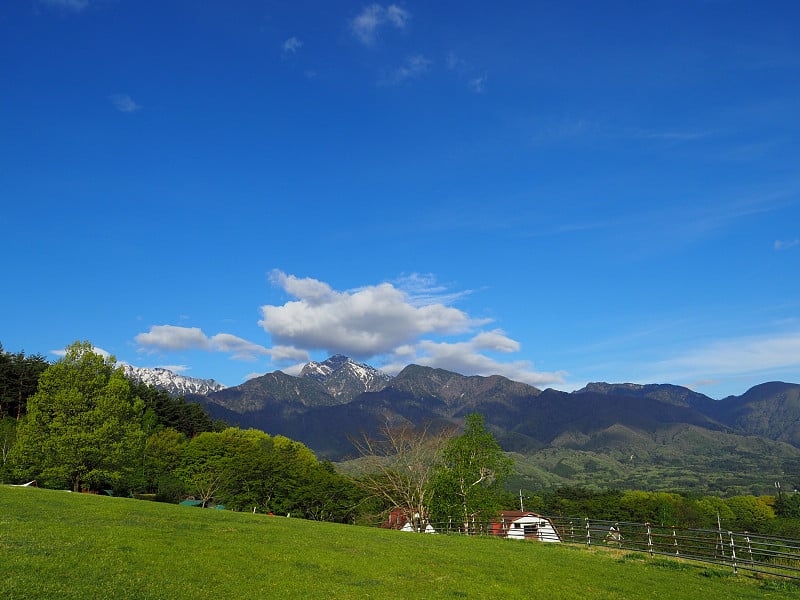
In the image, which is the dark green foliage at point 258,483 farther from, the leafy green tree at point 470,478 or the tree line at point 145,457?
the leafy green tree at point 470,478

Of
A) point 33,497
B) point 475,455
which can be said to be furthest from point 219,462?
point 33,497

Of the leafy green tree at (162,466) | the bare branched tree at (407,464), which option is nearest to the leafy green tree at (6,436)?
the leafy green tree at (162,466)

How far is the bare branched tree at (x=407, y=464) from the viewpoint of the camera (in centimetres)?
6456

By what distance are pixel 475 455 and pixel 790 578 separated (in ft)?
146

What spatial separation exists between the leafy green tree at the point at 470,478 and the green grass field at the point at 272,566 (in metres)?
33.2

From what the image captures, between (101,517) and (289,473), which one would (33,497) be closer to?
(101,517)

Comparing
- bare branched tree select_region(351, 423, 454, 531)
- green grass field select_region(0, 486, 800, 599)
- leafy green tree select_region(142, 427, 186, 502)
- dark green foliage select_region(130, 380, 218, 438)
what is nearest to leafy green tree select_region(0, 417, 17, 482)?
leafy green tree select_region(142, 427, 186, 502)

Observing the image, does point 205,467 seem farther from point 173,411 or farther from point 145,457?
point 173,411

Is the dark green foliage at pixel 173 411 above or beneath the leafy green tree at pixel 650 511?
above

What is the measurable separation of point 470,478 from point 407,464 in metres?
8.80

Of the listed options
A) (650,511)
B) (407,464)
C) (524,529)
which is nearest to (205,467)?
(407,464)

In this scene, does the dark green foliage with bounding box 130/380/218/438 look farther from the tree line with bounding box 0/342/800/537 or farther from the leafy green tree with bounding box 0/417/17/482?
the tree line with bounding box 0/342/800/537

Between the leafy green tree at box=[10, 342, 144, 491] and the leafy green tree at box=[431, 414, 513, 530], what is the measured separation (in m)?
39.8

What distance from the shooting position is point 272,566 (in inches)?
838
